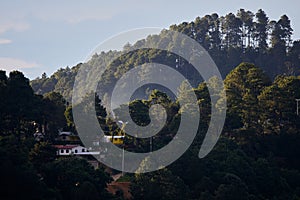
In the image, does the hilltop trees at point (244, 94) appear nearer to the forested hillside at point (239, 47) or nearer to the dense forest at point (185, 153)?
the dense forest at point (185, 153)

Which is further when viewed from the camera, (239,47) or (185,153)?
(239,47)

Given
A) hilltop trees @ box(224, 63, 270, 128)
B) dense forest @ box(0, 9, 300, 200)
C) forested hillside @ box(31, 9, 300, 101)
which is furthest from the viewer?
forested hillside @ box(31, 9, 300, 101)

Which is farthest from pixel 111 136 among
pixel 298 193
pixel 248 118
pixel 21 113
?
pixel 298 193

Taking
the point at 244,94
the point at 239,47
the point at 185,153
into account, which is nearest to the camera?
the point at 185,153

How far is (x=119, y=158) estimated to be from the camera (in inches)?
1294

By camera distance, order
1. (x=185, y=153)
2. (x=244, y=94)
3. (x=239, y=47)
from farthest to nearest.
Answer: (x=239, y=47)
(x=244, y=94)
(x=185, y=153)

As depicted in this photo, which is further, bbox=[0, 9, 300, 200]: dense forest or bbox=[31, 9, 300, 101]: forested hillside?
bbox=[31, 9, 300, 101]: forested hillside

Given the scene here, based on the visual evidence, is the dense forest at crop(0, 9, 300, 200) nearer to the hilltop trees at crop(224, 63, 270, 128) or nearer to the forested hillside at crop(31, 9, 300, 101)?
the hilltop trees at crop(224, 63, 270, 128)

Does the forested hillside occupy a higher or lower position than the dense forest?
higher

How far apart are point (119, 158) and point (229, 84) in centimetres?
1080

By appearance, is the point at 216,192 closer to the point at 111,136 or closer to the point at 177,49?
the point at 111,136

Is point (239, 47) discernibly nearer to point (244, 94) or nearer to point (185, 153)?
point (244, 94)

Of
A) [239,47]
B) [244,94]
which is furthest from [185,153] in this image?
[239,47]

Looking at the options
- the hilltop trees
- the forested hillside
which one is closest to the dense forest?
the hilltop trees
